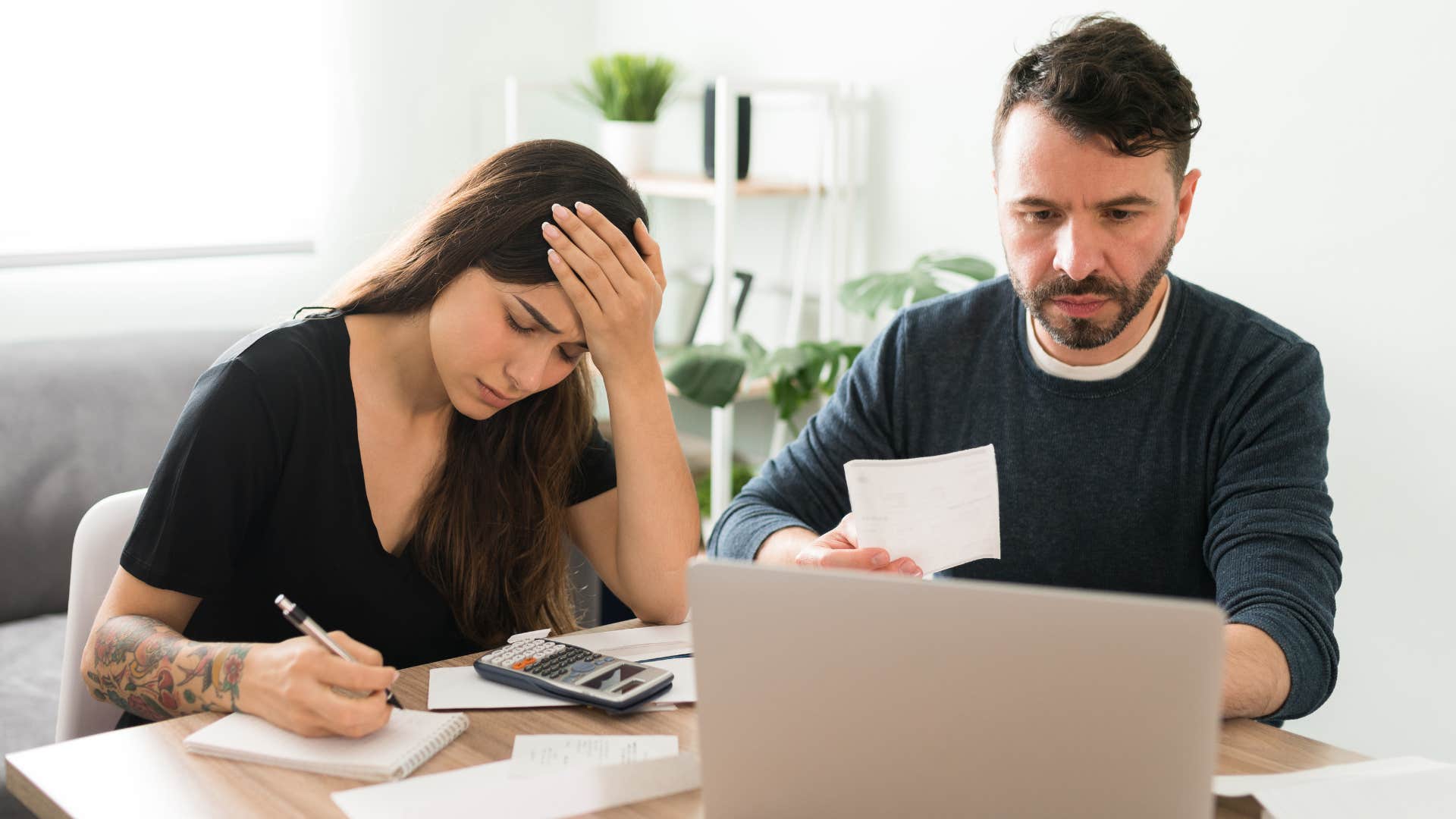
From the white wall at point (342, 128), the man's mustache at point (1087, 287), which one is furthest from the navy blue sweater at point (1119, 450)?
the white wall at point (342, 128)

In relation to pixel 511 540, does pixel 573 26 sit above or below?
above

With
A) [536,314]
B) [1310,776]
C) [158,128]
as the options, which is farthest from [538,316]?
[158,128]

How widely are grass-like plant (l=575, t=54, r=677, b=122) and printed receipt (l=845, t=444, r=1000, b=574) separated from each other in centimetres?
210

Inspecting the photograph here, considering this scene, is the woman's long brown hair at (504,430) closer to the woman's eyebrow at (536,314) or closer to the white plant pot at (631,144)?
the woman's eyebrow at (536,314)

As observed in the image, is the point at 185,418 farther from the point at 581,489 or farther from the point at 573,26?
the point at 573,26

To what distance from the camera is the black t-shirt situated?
1.22 meters

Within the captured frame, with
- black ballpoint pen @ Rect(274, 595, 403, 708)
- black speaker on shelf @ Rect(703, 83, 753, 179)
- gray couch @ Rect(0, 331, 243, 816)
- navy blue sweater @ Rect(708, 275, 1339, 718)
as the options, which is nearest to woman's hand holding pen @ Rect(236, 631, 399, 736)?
black ballpoint pen @ Rect(274, 595, 403, 708)

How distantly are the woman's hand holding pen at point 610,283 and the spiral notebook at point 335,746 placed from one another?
0.47 meters

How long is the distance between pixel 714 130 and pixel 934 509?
197 cm

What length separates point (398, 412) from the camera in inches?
55.4

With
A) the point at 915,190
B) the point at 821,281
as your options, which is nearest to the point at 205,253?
the point at 821,281

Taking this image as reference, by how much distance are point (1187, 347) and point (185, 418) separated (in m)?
1.08

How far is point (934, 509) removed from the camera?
122 centimetres

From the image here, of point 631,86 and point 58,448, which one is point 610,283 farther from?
point 631,86
